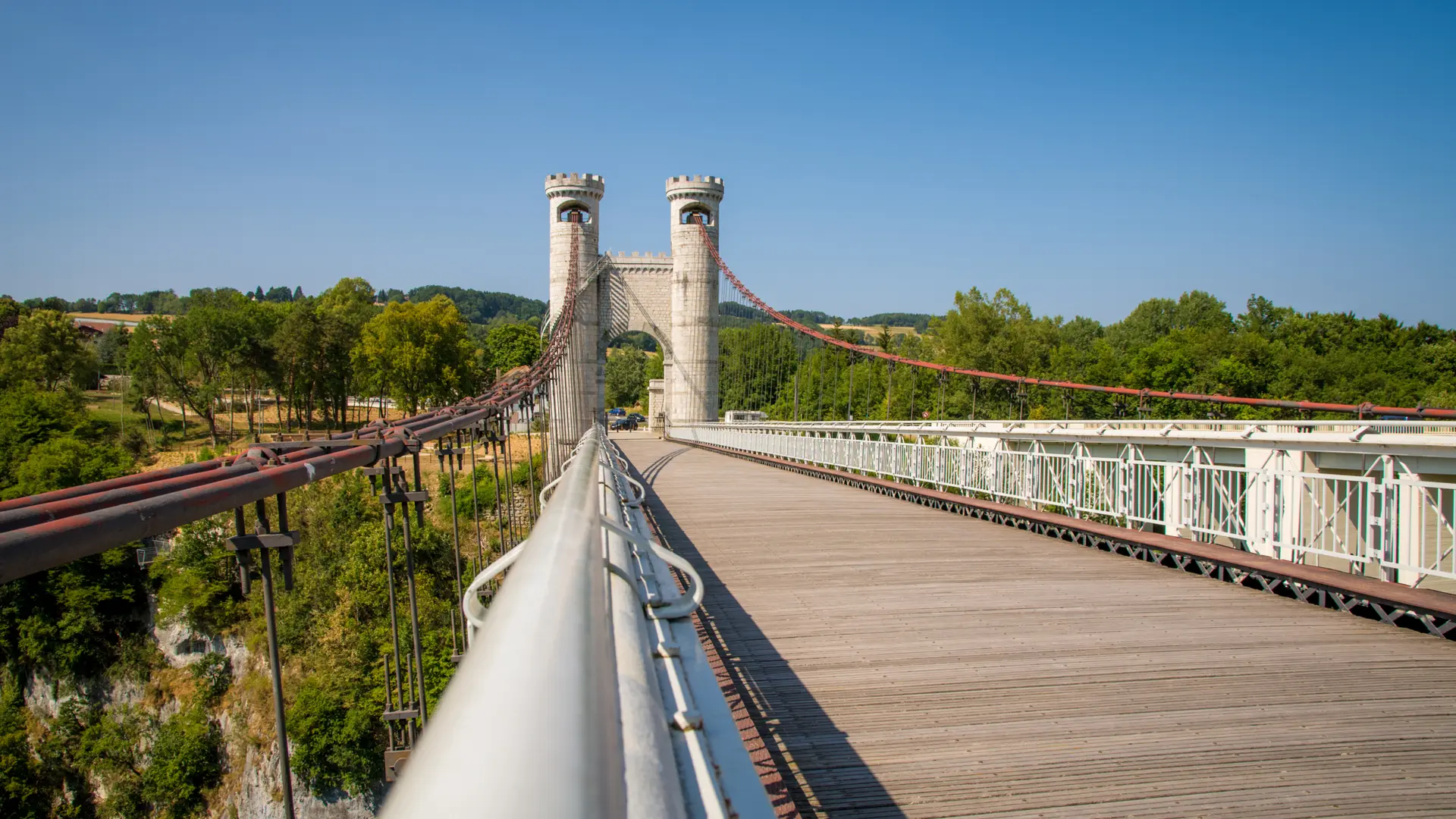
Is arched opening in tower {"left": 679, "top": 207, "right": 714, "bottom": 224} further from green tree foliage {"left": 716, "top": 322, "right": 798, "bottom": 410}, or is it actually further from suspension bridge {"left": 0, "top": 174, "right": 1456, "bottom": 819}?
suspension bridge {"left": 0, "top": 174, "right": 1456, "bottom": 819}

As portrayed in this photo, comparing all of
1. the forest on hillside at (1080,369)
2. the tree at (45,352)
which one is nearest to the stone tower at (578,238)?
the forest on hillside at (1080,369)

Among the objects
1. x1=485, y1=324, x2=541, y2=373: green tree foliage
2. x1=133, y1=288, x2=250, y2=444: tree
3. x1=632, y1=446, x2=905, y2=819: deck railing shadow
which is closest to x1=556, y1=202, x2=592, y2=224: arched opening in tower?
x1=485, y1=324, x2=541, y2=373: green tree foliage

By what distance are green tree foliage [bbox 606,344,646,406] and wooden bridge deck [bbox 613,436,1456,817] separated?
275 ft

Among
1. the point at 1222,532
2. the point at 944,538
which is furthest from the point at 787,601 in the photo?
the point at 1222,532

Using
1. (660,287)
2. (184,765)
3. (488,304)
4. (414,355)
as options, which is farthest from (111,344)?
(488,304)

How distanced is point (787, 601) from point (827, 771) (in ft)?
7.75

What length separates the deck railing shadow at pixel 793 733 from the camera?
255cm

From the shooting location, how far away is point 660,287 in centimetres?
4616

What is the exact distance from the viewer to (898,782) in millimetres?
2699

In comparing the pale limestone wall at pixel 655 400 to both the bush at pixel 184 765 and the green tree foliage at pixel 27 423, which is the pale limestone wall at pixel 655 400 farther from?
the bush at pixel 184 765

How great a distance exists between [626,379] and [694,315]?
4572cm

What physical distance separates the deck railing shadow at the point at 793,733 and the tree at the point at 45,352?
52487mm

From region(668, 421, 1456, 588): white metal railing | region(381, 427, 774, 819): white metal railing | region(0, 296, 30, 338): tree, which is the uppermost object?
region(0, 296, 30, 338): tree

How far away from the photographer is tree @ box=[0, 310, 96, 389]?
45.8 meters
